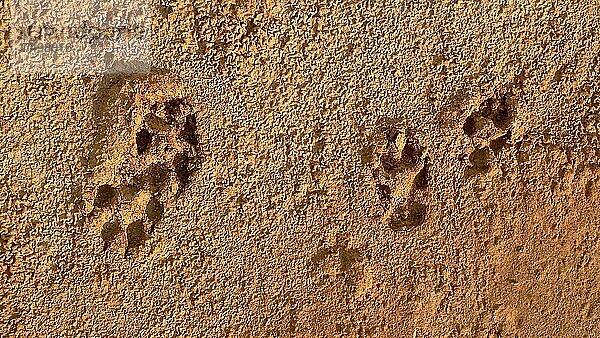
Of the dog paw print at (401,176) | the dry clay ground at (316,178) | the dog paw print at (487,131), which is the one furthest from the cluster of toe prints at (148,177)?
the dog paw print at (487,131)

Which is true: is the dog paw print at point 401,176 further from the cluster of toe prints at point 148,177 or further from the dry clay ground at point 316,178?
the cluster of toe prints at point 148,177

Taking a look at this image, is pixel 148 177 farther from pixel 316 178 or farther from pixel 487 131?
pixel 487 131

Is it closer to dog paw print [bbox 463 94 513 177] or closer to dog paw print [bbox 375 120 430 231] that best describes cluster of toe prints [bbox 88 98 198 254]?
dog paw print [bbox 375 120 430 231]

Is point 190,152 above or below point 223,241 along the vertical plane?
above

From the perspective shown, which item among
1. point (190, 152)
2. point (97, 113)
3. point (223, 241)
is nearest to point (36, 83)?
point (97, 113)

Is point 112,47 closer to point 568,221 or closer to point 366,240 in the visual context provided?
point 366,240

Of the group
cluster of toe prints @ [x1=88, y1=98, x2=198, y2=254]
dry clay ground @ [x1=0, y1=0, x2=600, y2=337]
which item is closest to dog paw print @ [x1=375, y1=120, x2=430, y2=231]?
dry clay ground @ [x1=0, y1=0, x2=600, y2=337]

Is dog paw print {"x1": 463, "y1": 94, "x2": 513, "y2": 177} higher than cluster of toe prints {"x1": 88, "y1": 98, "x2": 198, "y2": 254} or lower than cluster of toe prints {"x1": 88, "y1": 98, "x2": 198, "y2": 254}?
lower
